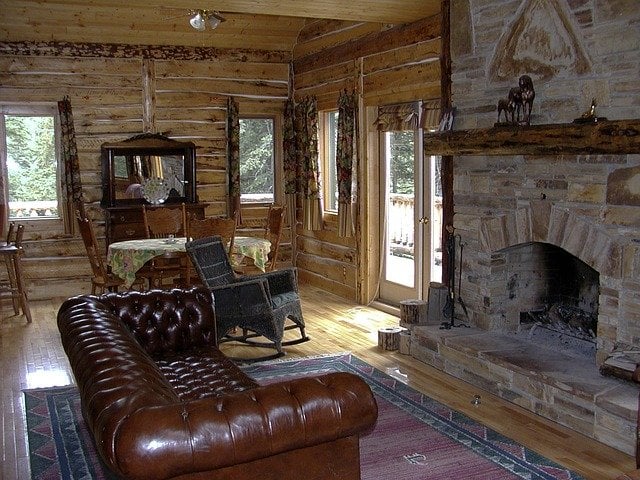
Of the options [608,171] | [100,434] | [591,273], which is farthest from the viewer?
[591,273]

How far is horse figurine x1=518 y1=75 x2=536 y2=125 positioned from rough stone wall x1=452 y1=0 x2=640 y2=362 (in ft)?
0.29

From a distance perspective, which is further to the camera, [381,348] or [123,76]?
[123,76]

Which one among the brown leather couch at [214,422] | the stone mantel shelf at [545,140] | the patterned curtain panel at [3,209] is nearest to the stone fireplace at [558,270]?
the stone mantel shelf at [545,140]

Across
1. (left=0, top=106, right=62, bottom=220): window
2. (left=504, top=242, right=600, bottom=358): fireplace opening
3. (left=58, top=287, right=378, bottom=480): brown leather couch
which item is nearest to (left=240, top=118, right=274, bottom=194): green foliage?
(left=0, top=106, right=62, bottom=220): window

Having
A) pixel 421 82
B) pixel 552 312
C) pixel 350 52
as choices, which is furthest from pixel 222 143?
pixel 552 312

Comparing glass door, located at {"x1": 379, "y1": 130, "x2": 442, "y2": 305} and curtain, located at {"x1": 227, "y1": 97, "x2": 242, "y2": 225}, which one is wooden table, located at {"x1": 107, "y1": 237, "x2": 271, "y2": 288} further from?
curtain, located at {"x1": 227, "y1": 97, "x2": 242, "y2": 225}

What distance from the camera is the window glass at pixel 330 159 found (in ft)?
29.5

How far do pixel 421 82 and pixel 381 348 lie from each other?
2.45 metres

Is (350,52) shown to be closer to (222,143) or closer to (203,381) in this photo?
(222,143)

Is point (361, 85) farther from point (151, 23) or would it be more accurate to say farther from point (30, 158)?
point (30, 158)

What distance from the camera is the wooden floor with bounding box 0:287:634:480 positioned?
407 centimetres

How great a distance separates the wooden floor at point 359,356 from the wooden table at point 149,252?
0.83m

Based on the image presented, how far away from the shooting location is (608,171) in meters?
4.60

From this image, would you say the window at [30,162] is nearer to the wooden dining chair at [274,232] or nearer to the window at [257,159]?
the window at [257,159]
